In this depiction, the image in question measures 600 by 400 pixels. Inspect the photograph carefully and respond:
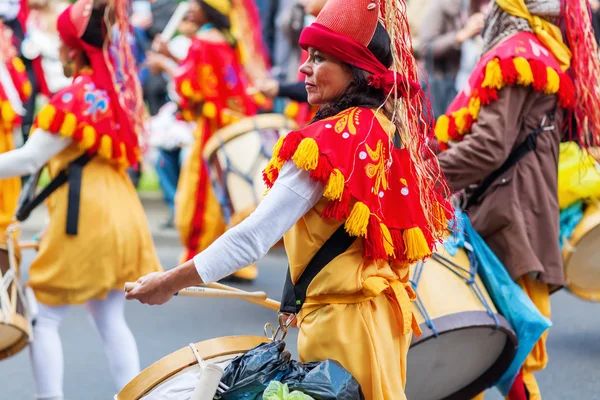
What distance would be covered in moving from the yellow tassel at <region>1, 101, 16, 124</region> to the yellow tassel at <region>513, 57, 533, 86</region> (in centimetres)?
254

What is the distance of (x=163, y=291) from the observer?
248 centimetres

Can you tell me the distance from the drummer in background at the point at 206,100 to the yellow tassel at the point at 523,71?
3380mm

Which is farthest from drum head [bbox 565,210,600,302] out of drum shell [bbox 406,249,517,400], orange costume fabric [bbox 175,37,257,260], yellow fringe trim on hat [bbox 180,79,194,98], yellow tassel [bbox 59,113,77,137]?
yellow fringe trim on hat [bbox 180,79,194,98]

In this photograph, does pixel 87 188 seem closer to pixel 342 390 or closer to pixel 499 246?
pixel 499 246

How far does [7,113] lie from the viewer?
4758mm

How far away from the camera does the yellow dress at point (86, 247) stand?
3.93 meters

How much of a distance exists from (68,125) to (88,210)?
0.38m

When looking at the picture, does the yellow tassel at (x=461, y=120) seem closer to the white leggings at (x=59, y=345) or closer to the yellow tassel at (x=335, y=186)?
the yellow tassel at (x=335, y=186)

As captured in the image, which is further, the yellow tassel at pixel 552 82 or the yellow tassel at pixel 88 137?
the yellow tassel at pixel 88 137

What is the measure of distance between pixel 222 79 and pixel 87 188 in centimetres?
295

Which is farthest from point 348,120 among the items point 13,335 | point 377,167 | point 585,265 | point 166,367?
point 585,265

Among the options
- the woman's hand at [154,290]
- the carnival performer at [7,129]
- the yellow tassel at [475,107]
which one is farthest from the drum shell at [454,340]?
the carnival performer at [7,129]

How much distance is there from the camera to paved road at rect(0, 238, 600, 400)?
4832 millimetres

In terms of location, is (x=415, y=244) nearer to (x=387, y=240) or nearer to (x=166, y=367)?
(x=387, y=240)
